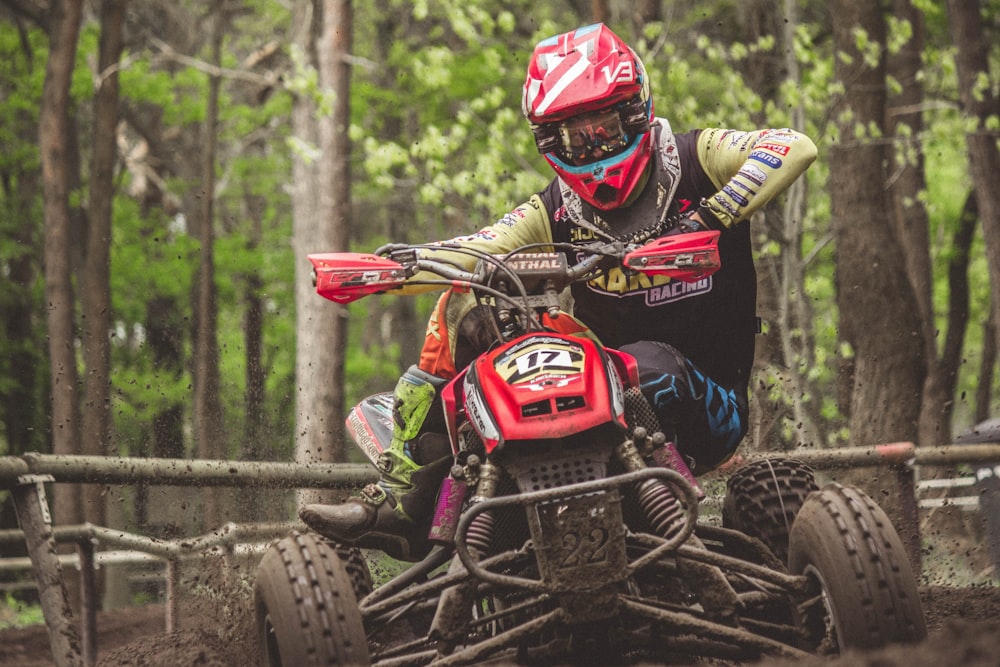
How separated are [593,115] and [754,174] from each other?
25.4 inches

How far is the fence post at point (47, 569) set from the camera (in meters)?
5.11

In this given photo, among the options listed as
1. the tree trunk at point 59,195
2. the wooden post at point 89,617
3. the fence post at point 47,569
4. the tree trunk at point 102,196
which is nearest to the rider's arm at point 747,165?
the fence post at point 47,569

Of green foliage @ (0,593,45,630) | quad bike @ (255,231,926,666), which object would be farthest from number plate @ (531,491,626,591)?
green foliage @ (0,593,45,630)

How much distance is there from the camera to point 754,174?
493 centimetres

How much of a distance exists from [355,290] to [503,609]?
3.89 ft

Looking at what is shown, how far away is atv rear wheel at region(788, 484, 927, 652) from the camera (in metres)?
3.88

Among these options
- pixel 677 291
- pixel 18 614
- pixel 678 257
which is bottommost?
Answer: pixel 18 614

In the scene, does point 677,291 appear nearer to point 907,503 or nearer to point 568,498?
point 568,498

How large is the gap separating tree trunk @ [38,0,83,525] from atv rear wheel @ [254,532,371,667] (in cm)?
1024

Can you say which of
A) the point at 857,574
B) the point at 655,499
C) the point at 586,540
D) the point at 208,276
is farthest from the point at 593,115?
the point at 208,276

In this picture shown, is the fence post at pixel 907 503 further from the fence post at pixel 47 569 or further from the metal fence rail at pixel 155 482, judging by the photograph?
the fence post at pixel 47 569

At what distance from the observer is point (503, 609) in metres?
4.43

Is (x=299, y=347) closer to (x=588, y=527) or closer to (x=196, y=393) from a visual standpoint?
(x=196, y=393)

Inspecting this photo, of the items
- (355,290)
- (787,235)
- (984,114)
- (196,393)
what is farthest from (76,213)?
(355,290)
